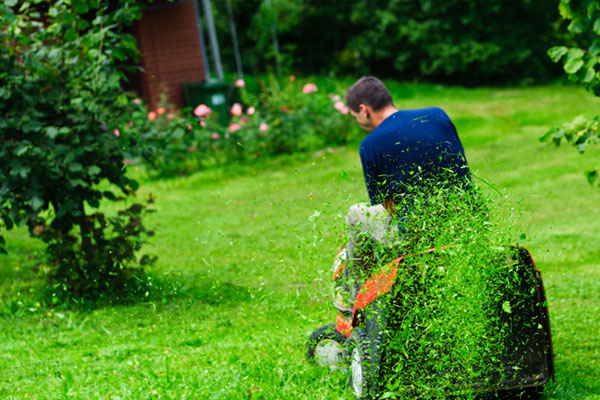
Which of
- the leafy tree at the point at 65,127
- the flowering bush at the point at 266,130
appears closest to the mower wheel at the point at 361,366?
the leafy tree at the point at 65,127

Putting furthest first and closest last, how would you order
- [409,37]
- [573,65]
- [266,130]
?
1. [409,37]
2. [266,130]
3. [573,65]

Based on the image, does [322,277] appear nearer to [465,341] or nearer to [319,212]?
[319,212]

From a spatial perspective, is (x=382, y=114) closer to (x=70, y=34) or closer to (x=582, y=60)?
(x=582, y=60)

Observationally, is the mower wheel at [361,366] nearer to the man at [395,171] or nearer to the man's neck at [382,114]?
the man at [395,171]

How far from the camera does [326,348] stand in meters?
3.96

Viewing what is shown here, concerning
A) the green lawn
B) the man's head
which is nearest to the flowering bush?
the green lawn

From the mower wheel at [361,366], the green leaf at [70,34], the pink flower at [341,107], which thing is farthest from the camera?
the pink flower at [341,107]

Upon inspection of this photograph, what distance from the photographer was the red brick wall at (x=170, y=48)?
13.8 metres

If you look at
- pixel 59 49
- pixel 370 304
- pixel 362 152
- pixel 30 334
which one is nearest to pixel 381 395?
pixel 370 304

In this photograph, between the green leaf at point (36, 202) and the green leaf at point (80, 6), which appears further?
the green leaf at point (36, 202)

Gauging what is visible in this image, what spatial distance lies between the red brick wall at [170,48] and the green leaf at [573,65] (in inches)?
419

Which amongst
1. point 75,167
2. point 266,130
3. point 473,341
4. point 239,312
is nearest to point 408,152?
point 473,341

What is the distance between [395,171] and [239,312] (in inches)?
76.7

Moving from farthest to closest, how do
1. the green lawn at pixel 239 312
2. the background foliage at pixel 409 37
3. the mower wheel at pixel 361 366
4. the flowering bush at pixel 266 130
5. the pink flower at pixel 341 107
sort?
the background foliage at pixel 409 37
the pink flower at pixel 341 107
the flowering bush at pixel 266 130
the green lawn at pixel 239 312
the mower wheel at pixel 361 366
